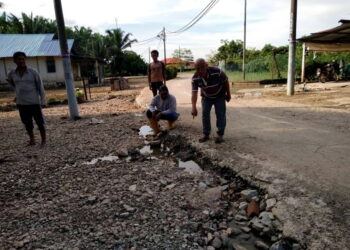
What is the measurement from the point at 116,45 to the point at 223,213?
4063 centimetres

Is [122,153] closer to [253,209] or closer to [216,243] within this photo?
[253,209]

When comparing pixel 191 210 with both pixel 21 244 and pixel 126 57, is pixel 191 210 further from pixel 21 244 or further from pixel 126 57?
pixel 126 57

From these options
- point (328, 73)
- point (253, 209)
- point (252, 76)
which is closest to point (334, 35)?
point (328, 73)

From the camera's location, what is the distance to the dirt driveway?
7.48 ft

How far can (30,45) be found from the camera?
23.9 metres

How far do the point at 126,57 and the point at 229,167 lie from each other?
41590 millimetres

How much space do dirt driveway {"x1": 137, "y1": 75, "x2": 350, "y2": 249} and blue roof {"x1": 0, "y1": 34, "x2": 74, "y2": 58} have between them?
20.3 metres

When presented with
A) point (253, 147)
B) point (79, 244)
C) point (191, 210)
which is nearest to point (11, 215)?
point (79, 244)

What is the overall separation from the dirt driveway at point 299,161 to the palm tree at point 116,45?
36150mm

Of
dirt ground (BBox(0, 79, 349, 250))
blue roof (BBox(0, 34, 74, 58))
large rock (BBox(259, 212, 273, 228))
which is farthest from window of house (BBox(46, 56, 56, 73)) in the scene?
large rock (BBox(259, 212, 273, 228))

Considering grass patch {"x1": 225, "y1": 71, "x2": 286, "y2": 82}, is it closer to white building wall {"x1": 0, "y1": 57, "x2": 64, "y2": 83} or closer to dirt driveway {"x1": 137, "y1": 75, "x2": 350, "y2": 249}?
dirt driveway {"x1": 137, "y1": 75, "x2": 350, "y2": 249}

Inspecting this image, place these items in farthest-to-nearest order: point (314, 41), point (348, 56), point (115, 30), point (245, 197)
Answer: point (115, 30), point (348, 56), point (314, 41), point (245, 197)

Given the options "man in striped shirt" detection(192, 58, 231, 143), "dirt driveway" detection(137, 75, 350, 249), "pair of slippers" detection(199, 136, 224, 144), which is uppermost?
"man in striped shirt" detection(192, 58, 231, 143)

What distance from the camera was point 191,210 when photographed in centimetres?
280
